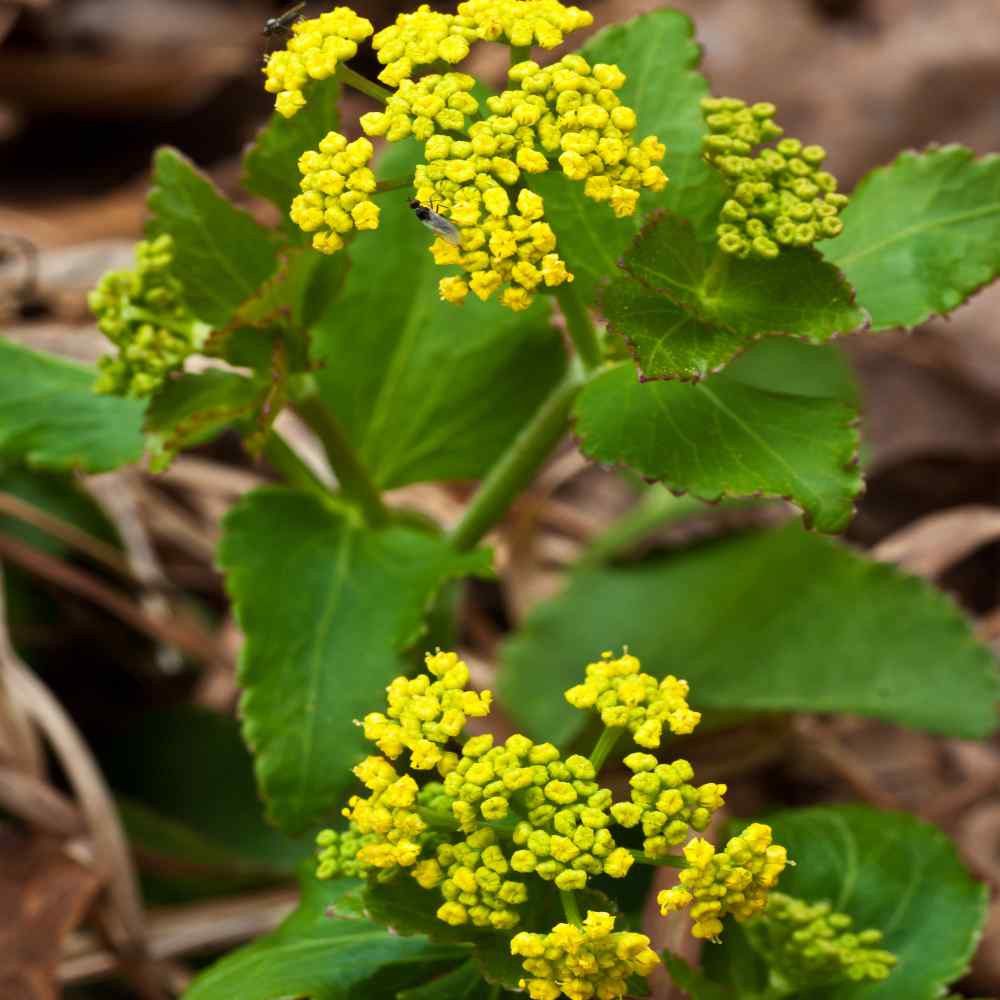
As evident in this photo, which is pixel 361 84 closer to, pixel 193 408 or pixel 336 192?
pixel 336 192

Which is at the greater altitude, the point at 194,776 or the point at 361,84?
the point at 361,84

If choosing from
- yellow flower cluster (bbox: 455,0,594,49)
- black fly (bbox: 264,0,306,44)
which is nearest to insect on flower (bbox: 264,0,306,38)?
black fly (bbox: 264,0,306,44)

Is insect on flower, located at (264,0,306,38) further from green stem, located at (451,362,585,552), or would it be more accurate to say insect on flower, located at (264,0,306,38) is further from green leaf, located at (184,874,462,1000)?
green leaf, located at (184,874,462,1000)

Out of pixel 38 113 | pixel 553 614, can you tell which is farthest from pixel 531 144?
pixel 38 113

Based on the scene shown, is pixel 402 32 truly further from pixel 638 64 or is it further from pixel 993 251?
pixel 993 251

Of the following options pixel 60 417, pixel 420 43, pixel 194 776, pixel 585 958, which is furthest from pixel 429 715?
pixel 194 776

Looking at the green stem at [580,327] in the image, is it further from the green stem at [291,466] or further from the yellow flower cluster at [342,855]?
the yellow flower cluster at [342,855]

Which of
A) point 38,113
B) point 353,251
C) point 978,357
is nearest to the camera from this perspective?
point 353,251
